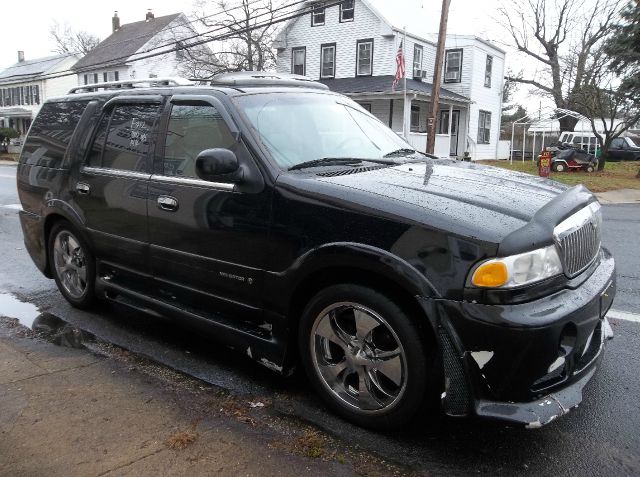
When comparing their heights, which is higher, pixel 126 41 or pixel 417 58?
pixel 126 41

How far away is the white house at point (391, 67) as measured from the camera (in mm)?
27297

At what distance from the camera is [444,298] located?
254cm

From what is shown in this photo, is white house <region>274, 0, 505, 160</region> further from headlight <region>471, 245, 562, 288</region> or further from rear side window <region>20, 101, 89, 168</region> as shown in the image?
headlight <region>471, 245, 562, 288</region>

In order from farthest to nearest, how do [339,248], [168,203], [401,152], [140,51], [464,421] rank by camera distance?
[140,51] < [401,152] < [168,203] < [464,421] < [339,248]

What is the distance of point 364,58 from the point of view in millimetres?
28484

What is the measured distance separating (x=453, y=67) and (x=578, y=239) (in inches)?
1146

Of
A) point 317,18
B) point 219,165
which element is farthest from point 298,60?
point 219,165

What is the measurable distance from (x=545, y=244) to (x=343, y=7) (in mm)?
28598

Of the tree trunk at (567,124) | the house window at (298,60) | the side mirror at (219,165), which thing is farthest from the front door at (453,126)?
the side mirror at (219,165)

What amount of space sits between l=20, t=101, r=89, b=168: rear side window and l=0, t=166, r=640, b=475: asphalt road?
4.46 ft

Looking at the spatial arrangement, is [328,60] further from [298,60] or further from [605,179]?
[605,179]

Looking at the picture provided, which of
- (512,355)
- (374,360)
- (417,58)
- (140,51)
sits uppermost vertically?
(140,51)

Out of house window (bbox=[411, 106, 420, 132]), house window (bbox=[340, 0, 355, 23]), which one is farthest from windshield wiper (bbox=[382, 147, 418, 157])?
house window (bbox=[340, 0, 355, 23])

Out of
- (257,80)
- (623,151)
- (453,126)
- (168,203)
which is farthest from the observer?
(623,151)
